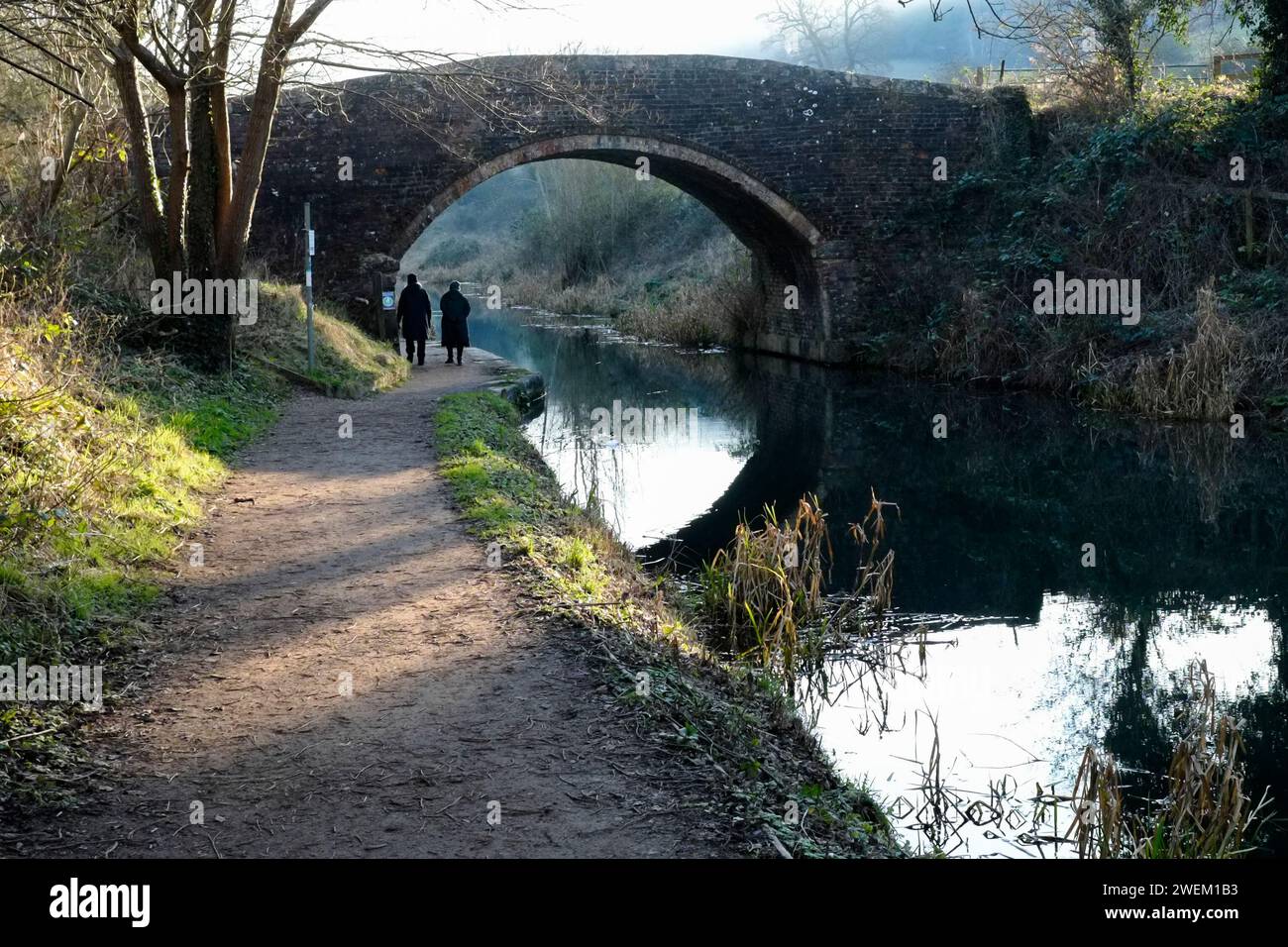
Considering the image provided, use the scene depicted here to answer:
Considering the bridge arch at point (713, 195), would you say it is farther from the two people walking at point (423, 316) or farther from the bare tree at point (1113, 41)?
the bare tree at point (1113, 41)

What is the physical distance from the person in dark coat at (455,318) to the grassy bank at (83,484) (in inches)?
238

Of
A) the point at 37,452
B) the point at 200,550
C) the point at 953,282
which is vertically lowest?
the point at 200,550

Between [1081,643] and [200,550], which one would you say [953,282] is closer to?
[1081,643]

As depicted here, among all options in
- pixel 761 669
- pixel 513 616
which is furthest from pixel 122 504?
pixel 761 669

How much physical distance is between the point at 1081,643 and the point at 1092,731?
143 centimetres

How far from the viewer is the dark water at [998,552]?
543 centimetres

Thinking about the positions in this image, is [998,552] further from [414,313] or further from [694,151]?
[694,151]

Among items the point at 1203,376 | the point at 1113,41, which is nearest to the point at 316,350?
the point at 1203,376

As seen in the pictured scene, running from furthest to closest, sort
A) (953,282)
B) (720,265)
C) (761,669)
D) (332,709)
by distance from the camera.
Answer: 1. (720,265)
2. (953,282)
3. (761,669)
4. (332,709)

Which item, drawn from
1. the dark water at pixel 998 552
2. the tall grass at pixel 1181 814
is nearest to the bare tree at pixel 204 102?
the dark water at pixel 998 552

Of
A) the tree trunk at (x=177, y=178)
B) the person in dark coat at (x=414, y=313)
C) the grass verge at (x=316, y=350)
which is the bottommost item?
the grass verge at (x=316, y=350)

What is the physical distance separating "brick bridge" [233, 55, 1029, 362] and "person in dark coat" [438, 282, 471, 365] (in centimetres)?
164

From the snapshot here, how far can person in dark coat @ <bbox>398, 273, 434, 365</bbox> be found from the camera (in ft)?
53.5
